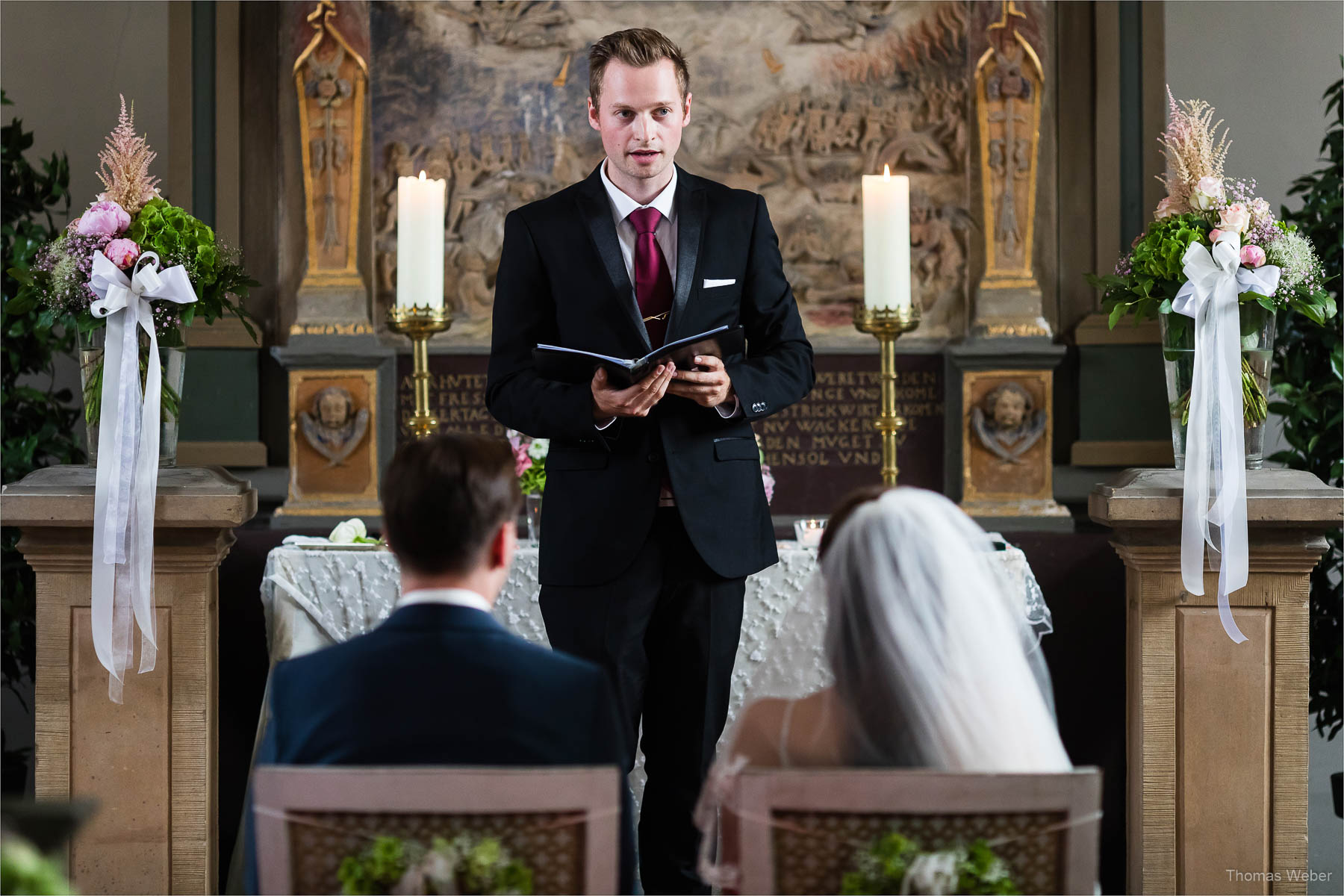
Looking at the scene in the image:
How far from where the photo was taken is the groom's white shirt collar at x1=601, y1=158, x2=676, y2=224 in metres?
2.34

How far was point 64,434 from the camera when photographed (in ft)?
13.5

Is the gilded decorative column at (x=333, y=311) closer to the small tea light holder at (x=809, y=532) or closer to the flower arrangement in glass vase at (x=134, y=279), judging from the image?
the flower arrangement in glass vase at (x=134, y=279)

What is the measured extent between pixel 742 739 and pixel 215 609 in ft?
5.98

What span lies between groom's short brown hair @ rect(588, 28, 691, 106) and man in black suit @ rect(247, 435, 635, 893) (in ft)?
3.47

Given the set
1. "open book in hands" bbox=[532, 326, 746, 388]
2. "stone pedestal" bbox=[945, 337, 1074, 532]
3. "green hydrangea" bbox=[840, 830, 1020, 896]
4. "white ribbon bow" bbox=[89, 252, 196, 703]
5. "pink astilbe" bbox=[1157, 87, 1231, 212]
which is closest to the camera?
"green hydrangea" bbox=[840, 830, 1020, 896]

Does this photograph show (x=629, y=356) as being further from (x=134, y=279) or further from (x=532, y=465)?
(x=134, y=279)

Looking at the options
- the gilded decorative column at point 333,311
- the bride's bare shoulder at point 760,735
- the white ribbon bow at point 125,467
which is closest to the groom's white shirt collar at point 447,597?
the bride's bare shoulder at point 760,735

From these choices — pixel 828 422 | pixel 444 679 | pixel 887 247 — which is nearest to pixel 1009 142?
pixel 828 422

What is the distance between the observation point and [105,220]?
2725 millimetres

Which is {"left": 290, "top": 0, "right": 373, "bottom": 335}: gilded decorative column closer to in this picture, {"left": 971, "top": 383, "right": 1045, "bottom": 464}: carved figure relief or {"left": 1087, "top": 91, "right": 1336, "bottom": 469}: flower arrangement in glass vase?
{"left": 971, "top": 383, "right": 1045, "bottom": 464}: carved figure relief

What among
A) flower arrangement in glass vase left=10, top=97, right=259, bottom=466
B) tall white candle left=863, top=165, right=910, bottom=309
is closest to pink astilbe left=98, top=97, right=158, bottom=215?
flower arrangement in glass vase left=10, top=97, right=259, bottom=466

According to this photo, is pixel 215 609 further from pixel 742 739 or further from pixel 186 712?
pixel 742 739

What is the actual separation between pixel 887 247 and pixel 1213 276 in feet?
2.37

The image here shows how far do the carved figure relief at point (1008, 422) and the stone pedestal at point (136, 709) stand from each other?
8.08ft
